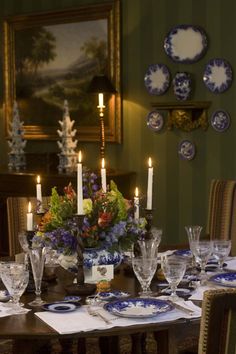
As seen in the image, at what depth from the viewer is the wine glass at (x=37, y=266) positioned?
242 centimetres

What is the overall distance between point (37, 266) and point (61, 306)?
171mm

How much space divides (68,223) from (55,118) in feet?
11.9

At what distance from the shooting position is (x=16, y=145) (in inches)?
242

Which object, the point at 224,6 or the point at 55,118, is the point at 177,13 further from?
the point at 55,118

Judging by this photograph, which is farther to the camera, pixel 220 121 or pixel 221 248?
pixel 220 121

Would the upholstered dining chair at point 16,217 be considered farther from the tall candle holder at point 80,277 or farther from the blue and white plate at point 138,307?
the blue and white plate at point 138,307

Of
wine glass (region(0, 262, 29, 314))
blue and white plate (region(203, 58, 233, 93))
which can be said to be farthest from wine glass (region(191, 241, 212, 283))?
blue and white plate (region(203, 58, 233, 93))

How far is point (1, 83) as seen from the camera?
6625 mm

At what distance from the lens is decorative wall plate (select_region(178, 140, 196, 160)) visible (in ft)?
17.4

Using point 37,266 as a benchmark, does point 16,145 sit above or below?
above

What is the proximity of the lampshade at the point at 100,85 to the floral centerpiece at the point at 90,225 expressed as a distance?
2.71 meters

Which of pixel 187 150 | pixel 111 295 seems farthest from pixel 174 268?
pixel 187 150

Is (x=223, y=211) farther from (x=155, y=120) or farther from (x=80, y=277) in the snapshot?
(x=155, y=120)

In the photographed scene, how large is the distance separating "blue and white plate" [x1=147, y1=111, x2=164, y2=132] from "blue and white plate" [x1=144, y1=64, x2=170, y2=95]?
16cm
